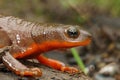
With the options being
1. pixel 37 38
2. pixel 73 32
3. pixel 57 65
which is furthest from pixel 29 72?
pixel 57 65

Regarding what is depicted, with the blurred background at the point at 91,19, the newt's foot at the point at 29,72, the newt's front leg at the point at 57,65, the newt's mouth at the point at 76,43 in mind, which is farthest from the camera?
the blurred background at the point at 91,19

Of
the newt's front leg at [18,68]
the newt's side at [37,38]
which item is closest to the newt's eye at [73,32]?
the newt's side at [37,38]

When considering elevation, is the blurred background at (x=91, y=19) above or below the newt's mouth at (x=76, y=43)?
above

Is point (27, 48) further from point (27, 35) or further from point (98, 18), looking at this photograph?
point (98, 18)

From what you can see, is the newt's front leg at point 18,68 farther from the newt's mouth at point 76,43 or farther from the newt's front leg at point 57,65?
the newt's front leg at point 57,65

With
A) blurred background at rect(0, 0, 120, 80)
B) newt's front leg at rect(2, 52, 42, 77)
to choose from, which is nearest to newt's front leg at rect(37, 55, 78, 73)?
newt's front leg at rect(2, 52, 42, 77)

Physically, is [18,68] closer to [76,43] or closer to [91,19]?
[76,43]
